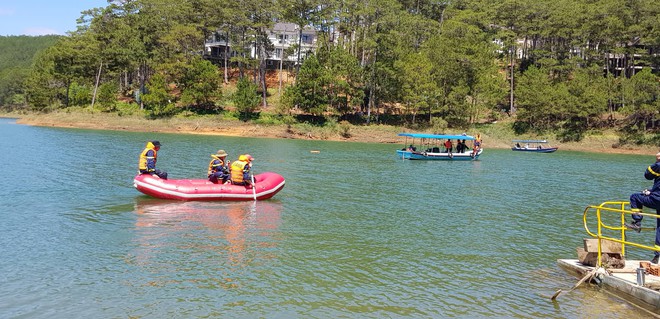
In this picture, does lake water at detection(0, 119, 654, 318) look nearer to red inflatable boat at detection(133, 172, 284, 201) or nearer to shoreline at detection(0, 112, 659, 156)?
red inflatable boat at detection(133, 172, 284, 201)

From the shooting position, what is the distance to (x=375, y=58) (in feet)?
246

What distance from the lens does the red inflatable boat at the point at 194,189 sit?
21.2 meters

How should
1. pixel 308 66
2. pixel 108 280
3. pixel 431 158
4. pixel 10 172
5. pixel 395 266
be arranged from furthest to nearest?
pixel 308 66 < pixel 431 158 < pixel 10 172 < pixel 395 266 < pixel 108 280

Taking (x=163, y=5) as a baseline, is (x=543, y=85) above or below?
below

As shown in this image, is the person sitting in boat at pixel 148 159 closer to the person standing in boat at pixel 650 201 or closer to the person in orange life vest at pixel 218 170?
the person in orange life vest at pixel 218 170

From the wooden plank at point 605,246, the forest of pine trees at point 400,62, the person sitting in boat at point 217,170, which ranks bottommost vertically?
the wooden plank at point 605,246

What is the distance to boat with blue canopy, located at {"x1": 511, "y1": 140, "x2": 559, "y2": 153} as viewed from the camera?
201 feet

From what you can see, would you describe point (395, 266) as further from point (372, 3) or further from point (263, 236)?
point (372, 3)

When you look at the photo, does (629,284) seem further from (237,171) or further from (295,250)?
(237,171)

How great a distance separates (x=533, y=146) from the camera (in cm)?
6606

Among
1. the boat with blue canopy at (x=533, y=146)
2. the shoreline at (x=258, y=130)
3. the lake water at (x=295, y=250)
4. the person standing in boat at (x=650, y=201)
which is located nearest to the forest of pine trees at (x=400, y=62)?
the shoreline at (x=258, y=130)

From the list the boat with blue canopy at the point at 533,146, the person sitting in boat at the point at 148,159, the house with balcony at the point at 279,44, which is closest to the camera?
the person sitting in boat at the point at 148,159

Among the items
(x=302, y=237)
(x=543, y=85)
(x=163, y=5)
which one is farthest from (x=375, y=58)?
(x=302, y=237)

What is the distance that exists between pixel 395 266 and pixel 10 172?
2332 centimetres
